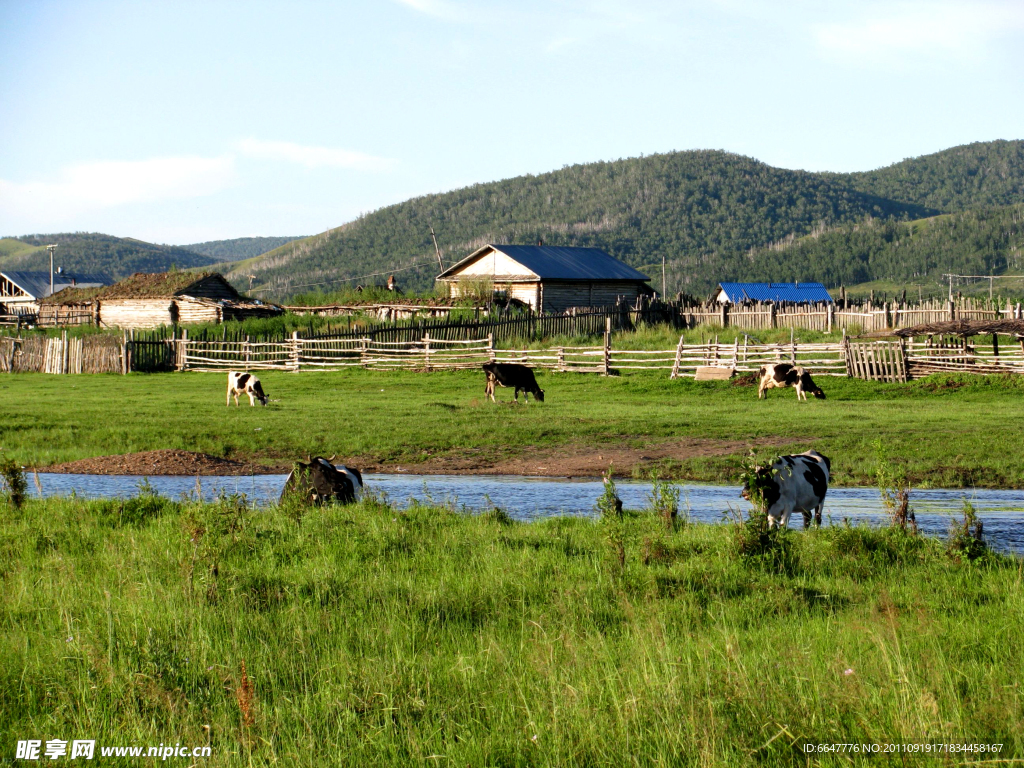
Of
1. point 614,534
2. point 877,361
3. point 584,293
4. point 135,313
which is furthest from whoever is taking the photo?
point 135,313

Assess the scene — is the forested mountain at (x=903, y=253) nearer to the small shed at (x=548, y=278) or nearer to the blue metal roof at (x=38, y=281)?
A: the small shed at (x=548, y=278)

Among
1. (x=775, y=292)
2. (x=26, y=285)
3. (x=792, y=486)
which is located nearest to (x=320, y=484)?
(x=792, y=486)

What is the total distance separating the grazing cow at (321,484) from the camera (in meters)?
11.9

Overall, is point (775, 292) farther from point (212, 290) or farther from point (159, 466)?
point (159, 466)

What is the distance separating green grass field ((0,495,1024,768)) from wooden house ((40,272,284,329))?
49.2 metres

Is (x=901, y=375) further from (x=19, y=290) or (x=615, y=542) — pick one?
(x=19, y=290)

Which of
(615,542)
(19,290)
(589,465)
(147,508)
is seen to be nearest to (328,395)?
(589,465)

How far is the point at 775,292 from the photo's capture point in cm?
7375

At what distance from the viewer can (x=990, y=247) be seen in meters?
114

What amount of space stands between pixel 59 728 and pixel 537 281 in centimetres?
4937

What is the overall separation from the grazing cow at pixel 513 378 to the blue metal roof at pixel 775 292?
45.6 m

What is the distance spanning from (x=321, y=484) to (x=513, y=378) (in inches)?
654

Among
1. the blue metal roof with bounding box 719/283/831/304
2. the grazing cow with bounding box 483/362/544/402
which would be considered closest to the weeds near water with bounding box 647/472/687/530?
the grazing cow with bounding box 483/362/544/402

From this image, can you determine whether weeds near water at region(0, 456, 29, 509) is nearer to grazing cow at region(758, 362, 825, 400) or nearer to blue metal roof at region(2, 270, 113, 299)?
grazing cow at region(758, 362, 825, 400)
